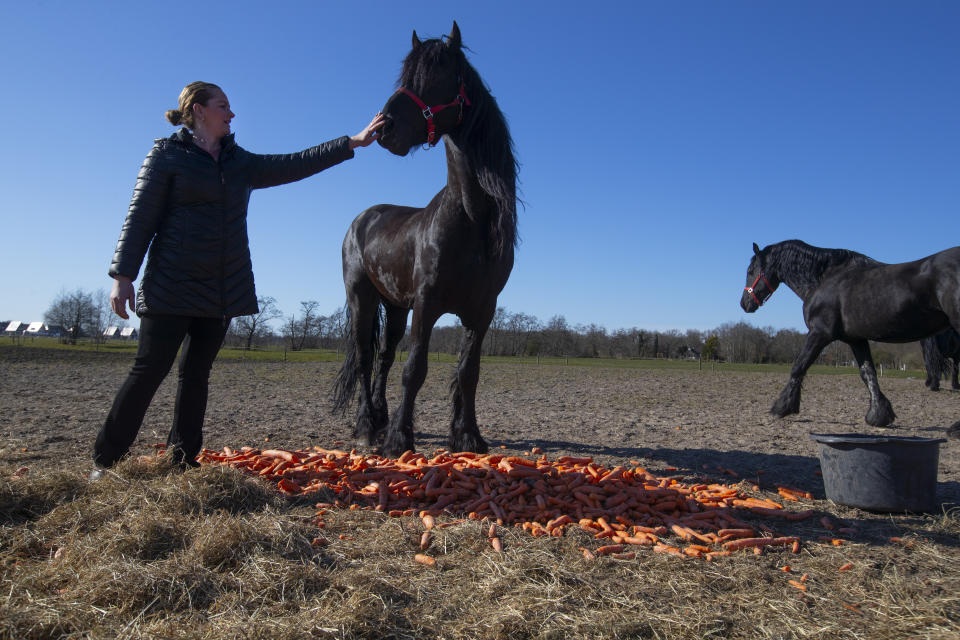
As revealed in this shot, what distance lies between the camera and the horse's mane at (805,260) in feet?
28.3

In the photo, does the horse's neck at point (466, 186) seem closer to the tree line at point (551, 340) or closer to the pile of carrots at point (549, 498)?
the pile of carrots at point (549, 498)

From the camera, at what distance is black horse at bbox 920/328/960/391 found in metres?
11.8

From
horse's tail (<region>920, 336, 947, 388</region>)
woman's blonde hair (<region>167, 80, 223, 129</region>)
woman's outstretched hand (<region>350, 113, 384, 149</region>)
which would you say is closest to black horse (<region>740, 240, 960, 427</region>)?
horse's tail (<region>920, 336, 947, 388</region>)

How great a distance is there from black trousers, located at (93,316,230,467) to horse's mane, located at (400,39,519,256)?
2.14m

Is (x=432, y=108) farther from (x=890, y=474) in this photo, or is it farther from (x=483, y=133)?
(x=890, y=474)

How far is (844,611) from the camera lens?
2.29 meters

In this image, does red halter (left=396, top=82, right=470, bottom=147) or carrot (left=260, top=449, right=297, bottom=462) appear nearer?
red halter (left=396, top=82, right=470, bottom=147)

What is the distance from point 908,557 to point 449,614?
2.54 meters

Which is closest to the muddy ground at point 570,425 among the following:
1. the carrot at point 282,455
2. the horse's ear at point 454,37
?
the carrot at point 282,455

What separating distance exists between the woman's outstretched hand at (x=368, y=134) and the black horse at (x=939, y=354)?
481 inches

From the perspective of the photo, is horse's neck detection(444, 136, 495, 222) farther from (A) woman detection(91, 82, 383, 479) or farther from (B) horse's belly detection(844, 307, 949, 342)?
(B) horse's belly detection(844, 307, 949, 342)

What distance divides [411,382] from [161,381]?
1918 millimetres

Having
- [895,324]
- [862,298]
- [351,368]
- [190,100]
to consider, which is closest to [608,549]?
[190,100]

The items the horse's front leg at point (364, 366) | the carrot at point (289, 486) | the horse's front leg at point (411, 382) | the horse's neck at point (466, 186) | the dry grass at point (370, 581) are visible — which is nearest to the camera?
the dry grass at point (370, 581)
